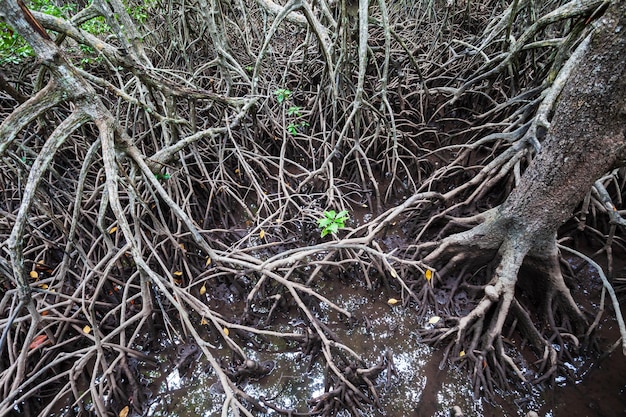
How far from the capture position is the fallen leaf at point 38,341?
2240mm

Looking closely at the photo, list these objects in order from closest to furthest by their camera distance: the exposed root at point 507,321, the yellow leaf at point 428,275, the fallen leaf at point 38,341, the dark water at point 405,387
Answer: the dark water at point 405,387 < the exposed root at point 507,321 < the fallen leaf at point 38,341 < the yellow leaf at point 428,275

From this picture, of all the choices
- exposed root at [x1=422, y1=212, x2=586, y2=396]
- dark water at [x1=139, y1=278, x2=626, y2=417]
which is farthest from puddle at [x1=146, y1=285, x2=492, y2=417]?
exposed root at [x1=422, y1=212, x2=586, y2=396]

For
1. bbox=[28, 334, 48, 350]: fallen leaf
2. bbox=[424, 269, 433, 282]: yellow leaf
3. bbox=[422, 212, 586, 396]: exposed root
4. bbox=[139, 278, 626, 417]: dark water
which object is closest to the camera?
bbox=[139, 278, 626, 417]: dark water

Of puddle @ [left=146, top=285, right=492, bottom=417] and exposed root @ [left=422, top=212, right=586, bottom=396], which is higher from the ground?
exposed root @ [left=422, top=212, right=586, bottom=396]

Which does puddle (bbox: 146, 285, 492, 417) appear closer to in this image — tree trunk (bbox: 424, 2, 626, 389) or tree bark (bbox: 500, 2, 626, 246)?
tree trunk (bbox: 424, 2, 626, 389)

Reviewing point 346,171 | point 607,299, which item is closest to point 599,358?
point 607,299

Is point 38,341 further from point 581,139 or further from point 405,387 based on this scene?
point 581,139

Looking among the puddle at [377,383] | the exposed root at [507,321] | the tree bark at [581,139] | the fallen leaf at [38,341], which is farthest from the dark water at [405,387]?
the tree bark at [581,139]

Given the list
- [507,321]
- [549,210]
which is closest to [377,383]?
[507,321]

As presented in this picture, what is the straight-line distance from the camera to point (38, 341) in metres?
2.27

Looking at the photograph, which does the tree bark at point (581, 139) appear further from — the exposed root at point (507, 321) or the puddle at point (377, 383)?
the puddle at point (377, 383)

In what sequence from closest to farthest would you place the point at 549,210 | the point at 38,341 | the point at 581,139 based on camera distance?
1. the point at 581,139
2. the point at 549,210
3. the point at 38,341

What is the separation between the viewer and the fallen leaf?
2240 mm

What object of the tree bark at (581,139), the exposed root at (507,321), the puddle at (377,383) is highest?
the tree bark at (581,139)
